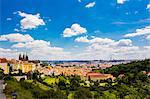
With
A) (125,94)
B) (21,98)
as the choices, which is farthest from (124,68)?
(21,98)

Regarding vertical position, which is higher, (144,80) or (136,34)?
(136,34)

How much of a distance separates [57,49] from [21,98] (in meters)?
1.82

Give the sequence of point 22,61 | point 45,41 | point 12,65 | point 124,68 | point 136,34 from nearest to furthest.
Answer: point 45,41
point 136,34
point 12,65
point 22,61
point 124,68

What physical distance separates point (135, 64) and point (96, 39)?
12.3 m

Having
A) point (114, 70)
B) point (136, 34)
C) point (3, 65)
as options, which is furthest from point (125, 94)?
point (114, 70)

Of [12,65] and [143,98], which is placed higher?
[12,65]

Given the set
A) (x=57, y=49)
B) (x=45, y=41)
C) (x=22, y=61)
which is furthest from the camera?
(x=22, y=61)

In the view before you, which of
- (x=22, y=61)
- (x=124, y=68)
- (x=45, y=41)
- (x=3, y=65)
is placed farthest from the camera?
(x=124, y=68)

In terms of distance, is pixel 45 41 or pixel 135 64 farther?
pixel 135 64

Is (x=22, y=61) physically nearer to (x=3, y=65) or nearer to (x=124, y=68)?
(x=3, y=65)

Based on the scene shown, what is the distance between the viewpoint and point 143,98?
730 cm

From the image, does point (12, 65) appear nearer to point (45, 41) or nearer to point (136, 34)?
point (136, 34)

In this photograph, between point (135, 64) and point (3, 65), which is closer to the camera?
point (3, 65)

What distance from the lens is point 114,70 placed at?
58.0ft
